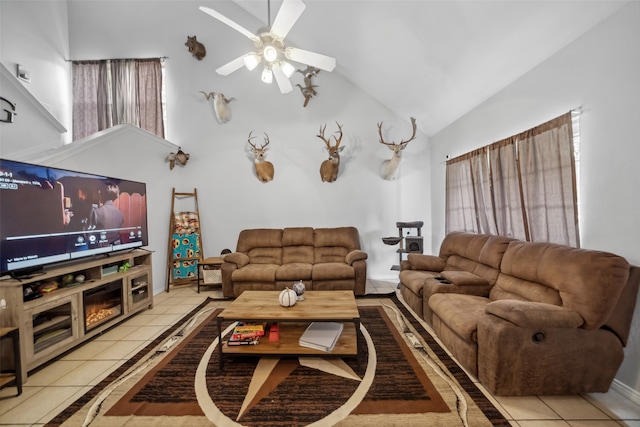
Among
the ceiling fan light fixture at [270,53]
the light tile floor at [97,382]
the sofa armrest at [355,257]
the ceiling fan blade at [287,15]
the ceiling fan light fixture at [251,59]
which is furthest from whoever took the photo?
the sofa armrest at [355,257]

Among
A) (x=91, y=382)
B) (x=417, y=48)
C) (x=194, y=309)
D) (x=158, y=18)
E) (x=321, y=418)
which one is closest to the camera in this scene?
(x=321, y=418)

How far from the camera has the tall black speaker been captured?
146 inches

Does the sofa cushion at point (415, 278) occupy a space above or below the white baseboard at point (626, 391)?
above

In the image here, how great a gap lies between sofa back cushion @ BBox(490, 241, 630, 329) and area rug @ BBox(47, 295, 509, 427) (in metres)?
0.85

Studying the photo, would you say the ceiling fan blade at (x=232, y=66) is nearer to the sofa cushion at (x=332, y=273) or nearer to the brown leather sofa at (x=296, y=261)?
the brown leather sofa at (x=296, y=261)

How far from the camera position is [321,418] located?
142 centimetres

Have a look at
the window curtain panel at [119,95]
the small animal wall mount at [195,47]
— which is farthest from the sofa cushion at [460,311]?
the small animal wall mount at [195,47]

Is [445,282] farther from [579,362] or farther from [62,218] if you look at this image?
[62,218]

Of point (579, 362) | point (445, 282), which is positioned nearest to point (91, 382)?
point (445, 282)

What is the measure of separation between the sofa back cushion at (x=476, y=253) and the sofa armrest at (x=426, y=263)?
0.31 ft

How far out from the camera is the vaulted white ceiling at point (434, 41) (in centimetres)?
193

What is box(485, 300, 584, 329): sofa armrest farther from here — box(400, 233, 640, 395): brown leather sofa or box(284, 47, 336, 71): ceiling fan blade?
box(284, 47, 336, 71): ceiling fan blade

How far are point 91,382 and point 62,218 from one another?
4.53ft

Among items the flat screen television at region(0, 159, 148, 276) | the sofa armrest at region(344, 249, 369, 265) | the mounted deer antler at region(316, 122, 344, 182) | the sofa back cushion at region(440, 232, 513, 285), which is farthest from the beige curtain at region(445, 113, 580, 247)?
the flat screen television at region(0, 159, 148, 276)
